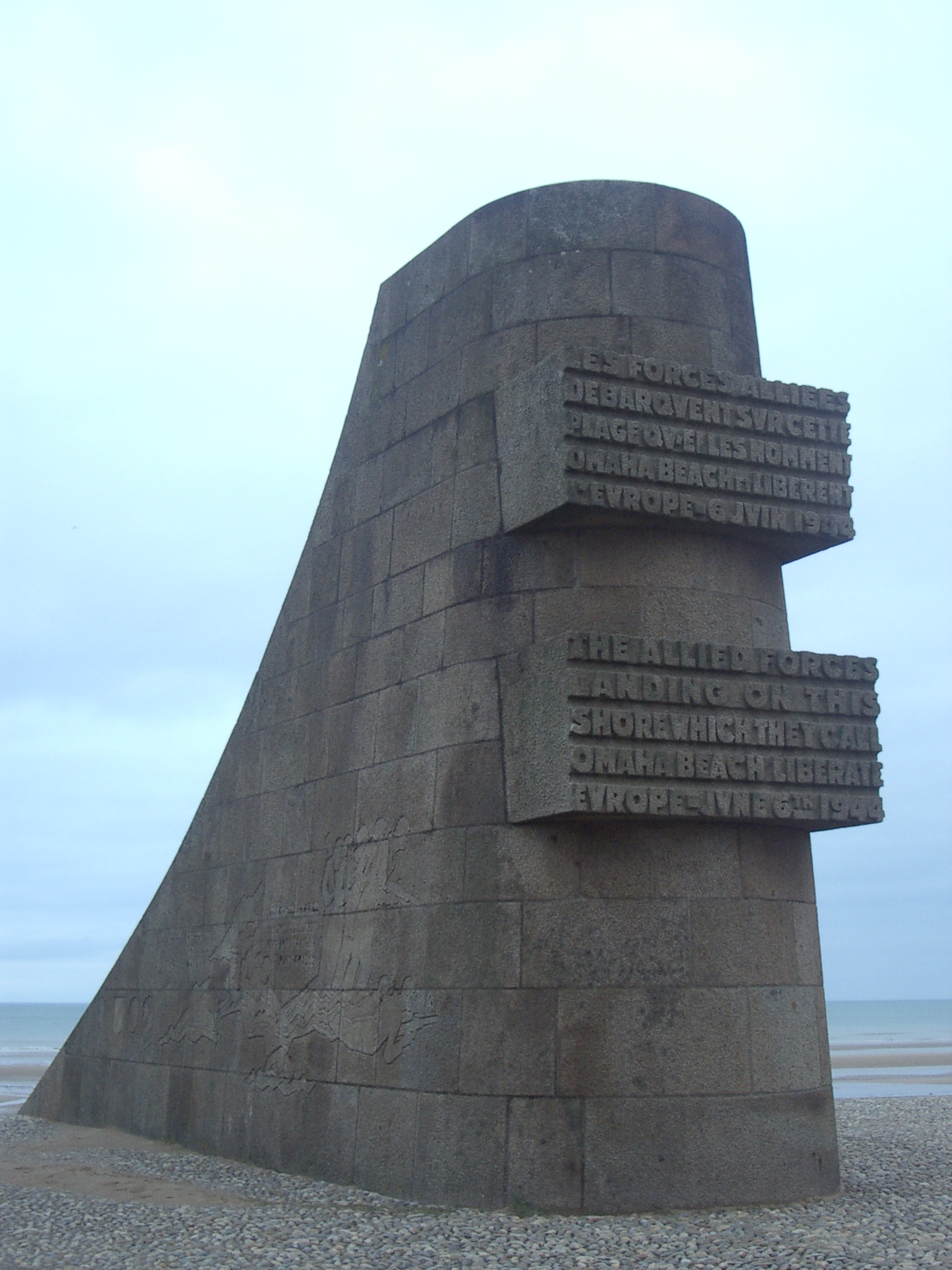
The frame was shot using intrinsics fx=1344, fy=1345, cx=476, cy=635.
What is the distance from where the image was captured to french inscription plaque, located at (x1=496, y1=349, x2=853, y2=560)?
969 centimetres

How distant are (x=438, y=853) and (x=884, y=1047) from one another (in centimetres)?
4913

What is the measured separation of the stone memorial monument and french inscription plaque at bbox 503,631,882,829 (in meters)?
0.02

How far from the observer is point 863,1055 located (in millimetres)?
46969

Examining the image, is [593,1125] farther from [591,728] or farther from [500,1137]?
[591,728]

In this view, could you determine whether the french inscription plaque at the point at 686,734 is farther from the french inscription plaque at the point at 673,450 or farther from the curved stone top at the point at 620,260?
the curved stone top at the point at 620,260

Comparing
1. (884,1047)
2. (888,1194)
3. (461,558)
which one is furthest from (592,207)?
(884,1047)

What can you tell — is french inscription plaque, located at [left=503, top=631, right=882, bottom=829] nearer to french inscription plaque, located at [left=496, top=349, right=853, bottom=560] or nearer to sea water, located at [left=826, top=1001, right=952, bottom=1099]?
french inscription plaque, located at [left=496, top=349, right=853, bottom=560]

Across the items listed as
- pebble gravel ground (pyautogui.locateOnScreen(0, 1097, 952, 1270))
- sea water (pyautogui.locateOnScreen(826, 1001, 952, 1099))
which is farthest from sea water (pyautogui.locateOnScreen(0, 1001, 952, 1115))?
pebble gravel ground (pyautogui.locateOnScreen(0, 1097, 952, 1270))

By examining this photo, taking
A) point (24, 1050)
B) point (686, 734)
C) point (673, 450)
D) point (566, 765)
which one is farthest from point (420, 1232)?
point (24, 1050)

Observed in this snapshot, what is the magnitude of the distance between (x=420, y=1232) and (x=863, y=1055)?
4246cm

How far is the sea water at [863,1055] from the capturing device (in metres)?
28.5

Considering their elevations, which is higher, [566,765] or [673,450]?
[673,450]

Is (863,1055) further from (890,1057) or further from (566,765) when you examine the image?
(566,765)

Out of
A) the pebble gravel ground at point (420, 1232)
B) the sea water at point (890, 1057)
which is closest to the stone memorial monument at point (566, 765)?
the pebble gravel ground at point (420, 1232)
